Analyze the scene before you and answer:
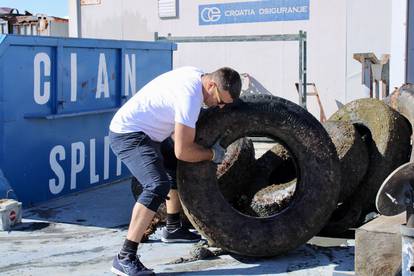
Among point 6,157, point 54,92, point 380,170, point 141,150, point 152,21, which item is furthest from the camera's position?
point 152,21

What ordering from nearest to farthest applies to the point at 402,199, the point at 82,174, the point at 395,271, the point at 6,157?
1. the point at 402,199
2. the point at 395,271
3. the point at 6,157
4. the point at 82,174

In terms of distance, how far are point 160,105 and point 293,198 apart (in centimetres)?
123

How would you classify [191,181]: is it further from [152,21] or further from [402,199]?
[152,21]

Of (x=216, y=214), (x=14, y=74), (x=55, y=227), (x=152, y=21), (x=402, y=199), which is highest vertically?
(x=152, y=21)

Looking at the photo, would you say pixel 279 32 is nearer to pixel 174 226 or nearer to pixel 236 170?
pixel 236 170

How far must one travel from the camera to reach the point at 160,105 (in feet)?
14.7

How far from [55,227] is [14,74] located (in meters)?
1.50

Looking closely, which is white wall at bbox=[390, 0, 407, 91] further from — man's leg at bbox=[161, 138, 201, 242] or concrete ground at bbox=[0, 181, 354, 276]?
man's leg at bbox=[161, 138, 201, 242]

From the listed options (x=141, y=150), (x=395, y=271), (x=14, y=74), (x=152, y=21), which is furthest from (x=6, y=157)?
(x=152, y=21)

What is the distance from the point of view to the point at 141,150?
14.7 feet

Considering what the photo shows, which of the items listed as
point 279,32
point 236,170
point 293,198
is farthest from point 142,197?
point 279,32

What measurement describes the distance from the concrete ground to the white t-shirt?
3.05 feet

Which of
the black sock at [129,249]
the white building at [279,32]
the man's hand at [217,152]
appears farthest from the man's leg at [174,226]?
the white building at [279,32]

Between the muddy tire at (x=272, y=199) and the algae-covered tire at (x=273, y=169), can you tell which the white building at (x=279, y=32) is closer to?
the algae-covered tire at (x=273, y=169)
